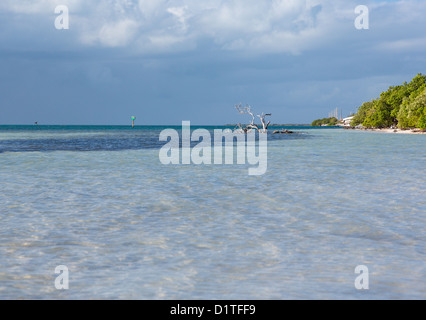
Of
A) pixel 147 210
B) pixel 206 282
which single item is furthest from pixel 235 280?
pixel 147 210

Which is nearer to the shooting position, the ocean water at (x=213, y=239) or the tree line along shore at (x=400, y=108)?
the ocean water at (x=213, y=239)

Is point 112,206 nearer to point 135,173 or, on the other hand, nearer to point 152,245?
point 152,245

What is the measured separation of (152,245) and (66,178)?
12585mm

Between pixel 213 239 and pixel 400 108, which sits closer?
pixel 213 239

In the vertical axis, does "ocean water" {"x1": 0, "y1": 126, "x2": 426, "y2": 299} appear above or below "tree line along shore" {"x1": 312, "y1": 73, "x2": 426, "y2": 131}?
below

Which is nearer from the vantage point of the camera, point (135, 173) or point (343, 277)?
point (343, 277)

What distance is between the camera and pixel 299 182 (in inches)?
749

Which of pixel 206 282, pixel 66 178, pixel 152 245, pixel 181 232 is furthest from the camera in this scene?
pixel 66 178

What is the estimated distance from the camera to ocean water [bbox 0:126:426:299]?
668 cm

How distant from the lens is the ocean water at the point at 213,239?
668 cm

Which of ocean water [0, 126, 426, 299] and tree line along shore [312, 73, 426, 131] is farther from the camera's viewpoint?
tree line along shore [312, 73, 426, 131]

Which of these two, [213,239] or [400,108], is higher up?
[400,108]

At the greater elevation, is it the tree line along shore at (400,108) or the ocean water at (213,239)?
the tree line along shore at (400,108)

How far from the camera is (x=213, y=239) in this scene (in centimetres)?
943
